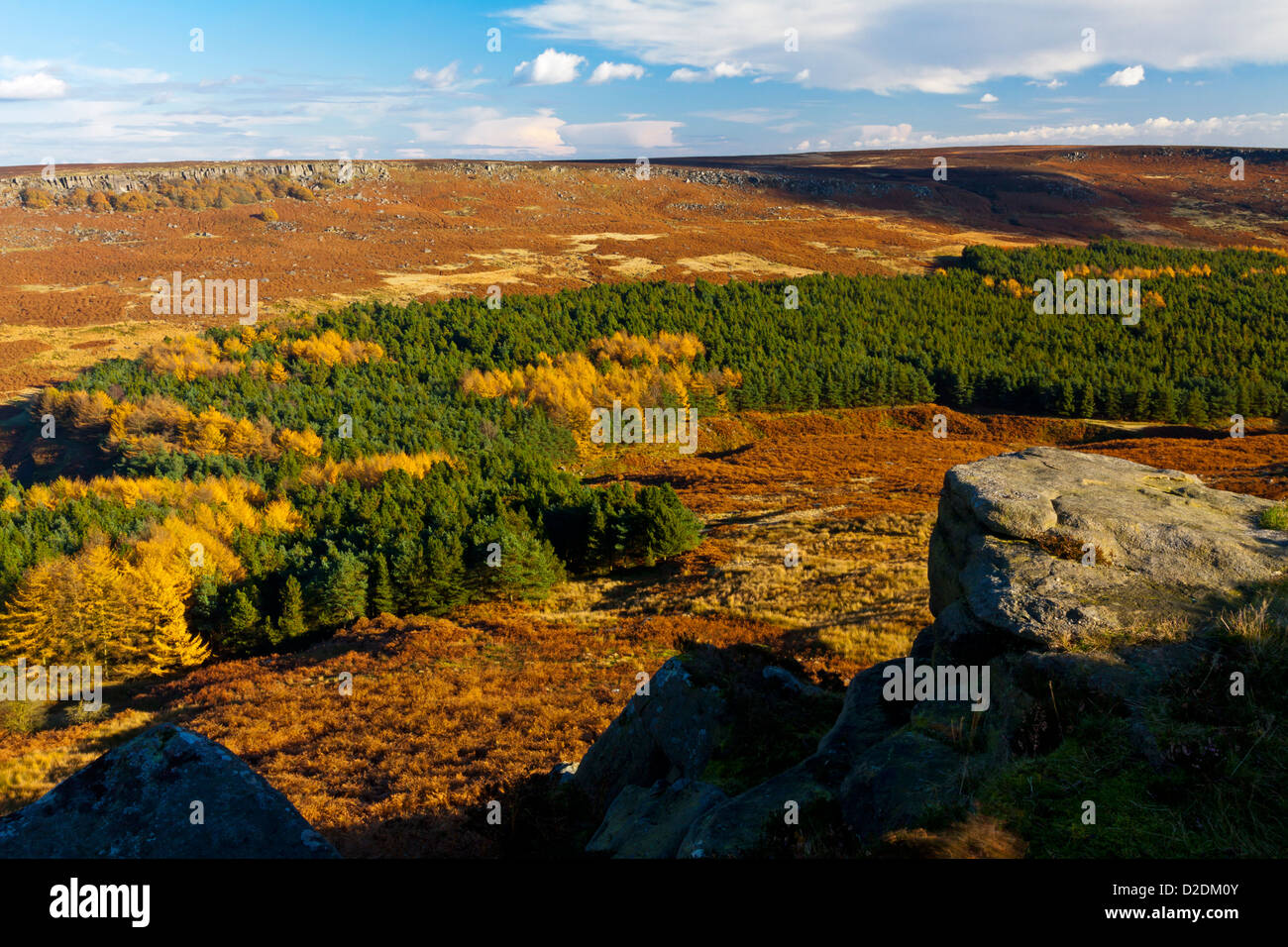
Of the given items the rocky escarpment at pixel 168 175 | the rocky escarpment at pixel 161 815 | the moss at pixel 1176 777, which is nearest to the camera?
the moss at pixel 1176 777

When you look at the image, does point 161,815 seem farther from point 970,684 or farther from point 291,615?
point 291,615

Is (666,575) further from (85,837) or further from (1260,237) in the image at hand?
(1260,237)

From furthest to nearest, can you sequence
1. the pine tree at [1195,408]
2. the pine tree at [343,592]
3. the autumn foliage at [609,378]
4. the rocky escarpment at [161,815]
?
the autumn foliage at [609,378] → the pine tree at [1195,408] → the pine tree at [343,592] → the rocky escarpment at [161,815]

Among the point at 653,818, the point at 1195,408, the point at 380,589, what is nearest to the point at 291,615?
the point at 380,589

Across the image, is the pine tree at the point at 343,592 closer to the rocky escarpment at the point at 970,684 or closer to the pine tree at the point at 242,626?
the pine tree at the point at 242,626

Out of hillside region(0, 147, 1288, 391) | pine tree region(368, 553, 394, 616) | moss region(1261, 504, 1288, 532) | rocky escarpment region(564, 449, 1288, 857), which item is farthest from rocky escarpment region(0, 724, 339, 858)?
hillside region(0, 147, 1288, 391)

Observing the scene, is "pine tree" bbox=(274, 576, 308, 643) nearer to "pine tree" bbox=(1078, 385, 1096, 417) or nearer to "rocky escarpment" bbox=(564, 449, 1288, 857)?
"rocky escarpment" bbox=(564, 449, 1288, 857)

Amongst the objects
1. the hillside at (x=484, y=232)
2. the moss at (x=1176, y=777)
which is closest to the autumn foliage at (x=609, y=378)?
the hillside at (x=484, y=232)

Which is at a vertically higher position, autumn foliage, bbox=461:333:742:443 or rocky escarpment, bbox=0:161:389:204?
rocky escarpment, bbox=0:161:389:204
